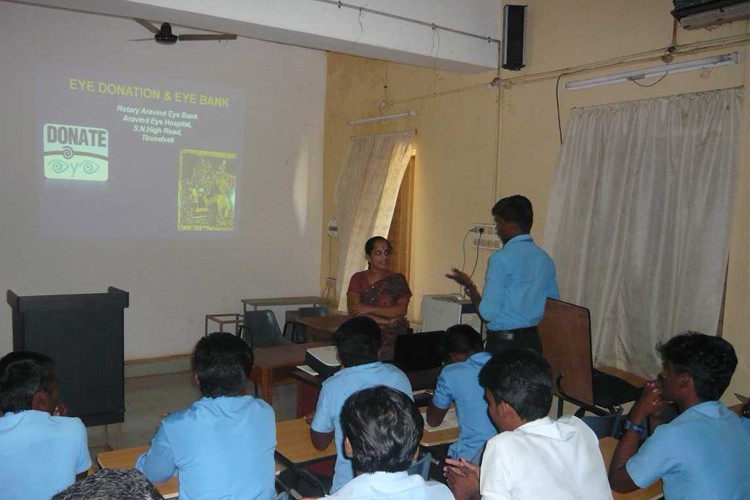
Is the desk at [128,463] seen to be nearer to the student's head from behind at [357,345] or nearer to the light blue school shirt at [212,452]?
the light blue school shirt at [212,452]

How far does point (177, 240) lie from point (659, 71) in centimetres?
485

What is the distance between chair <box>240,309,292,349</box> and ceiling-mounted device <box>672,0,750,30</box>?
4.29 m

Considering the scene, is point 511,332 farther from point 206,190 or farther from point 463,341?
point 206,190

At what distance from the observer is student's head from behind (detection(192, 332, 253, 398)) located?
2.15 metres

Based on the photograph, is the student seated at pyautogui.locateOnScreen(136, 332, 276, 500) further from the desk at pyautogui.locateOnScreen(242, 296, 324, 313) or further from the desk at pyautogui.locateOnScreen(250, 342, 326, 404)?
the desk at pyautogui.locateOnScreen(242, 296, 324, 313)

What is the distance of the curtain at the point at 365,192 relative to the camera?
20.7ft

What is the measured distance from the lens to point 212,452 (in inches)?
79.0

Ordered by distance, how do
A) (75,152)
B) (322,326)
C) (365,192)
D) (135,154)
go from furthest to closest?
(365,192) < (135,154) < (75,152) < (322,326)

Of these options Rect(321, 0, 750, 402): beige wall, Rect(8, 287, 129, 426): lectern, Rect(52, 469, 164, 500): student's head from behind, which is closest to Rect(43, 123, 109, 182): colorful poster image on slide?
Rect(321, 0, 750, 402): beige wall

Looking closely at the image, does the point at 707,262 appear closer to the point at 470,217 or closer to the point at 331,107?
the point at 470,217

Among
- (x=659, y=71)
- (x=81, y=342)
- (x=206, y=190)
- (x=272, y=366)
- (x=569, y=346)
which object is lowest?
(x=272, y=366)

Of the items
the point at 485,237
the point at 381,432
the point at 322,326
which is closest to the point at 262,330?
the point at 322,326

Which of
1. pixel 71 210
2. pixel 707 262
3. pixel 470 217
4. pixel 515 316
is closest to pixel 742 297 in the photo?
pixel 707 262

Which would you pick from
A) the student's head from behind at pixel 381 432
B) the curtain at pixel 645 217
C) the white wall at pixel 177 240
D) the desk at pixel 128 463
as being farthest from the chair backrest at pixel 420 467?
the white wall at pixel 177 240
